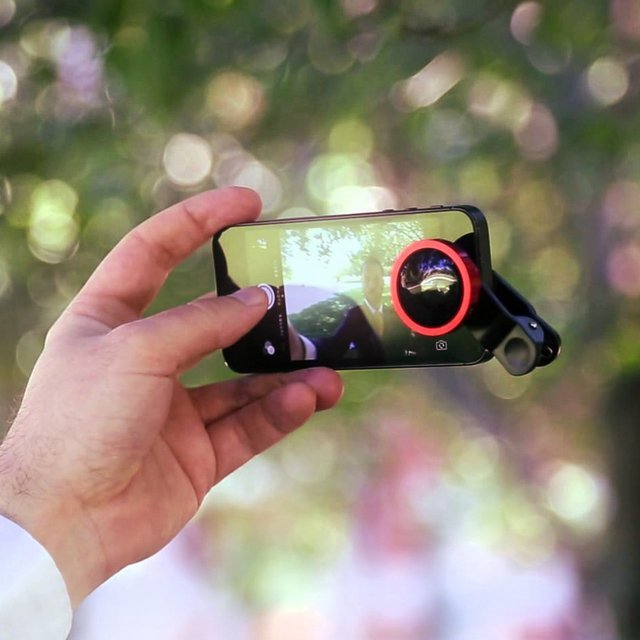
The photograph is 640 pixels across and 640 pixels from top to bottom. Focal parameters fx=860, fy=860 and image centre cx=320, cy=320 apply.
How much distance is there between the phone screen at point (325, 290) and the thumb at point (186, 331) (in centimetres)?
13

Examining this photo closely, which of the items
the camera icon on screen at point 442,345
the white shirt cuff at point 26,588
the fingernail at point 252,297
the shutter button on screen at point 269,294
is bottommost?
the white shirt cuff at point 26,588

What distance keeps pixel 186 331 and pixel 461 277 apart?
23 cm

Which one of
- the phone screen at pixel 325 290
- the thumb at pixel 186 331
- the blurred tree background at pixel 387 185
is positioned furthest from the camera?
the blurred tree background at pixel 387 185

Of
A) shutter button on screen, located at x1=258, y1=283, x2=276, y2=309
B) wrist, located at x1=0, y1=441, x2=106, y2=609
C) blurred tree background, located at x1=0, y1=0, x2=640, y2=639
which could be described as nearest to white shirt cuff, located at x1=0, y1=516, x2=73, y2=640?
wrist, located at x1=0, y1=441, x2=106, y2=609

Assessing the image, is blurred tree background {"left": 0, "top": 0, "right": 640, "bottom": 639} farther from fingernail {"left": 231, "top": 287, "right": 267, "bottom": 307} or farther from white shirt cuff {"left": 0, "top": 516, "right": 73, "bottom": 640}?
white shirt cuff {"left": 0, "top": 516, "right": 73, "bottom": 640}

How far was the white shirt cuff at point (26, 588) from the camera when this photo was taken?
702 mm

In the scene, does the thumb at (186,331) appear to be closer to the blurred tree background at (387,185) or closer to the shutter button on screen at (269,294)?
the shutter button on screen at (269,294)

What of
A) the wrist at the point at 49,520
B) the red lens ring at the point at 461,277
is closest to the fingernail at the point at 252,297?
the red lens ring at the point at 461,277

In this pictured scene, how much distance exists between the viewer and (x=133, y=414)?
71cm

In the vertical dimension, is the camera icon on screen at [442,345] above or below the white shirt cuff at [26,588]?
above

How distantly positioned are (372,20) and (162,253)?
21.9 inches

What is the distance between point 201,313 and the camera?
2.31ft

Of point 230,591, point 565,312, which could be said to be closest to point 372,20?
point 565,312

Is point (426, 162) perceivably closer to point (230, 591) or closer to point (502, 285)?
point (502, 285)
